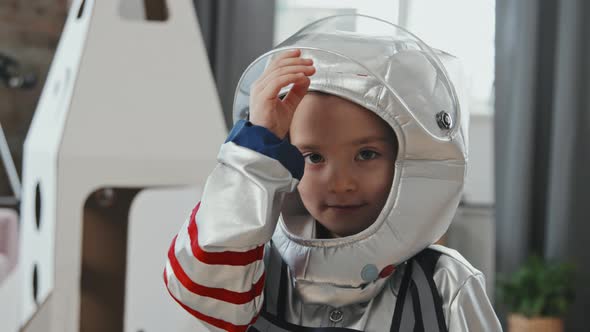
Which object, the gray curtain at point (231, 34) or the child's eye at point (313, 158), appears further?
the gray curtain at point (231, 34)

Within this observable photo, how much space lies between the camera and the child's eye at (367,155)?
0.94 metres

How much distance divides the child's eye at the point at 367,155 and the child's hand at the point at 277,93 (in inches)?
4.2

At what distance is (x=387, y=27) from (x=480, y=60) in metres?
2.27

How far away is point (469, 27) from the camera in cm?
319

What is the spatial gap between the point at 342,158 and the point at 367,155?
35 millimetres

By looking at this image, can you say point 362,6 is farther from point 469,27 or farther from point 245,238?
point 245,238

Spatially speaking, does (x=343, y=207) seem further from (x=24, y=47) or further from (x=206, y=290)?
(x=24, y=47)

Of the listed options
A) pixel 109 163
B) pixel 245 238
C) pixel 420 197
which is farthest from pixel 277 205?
pixel 109 163

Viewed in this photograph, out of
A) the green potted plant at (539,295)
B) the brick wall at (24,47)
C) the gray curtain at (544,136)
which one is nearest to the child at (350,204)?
the green potted plant at (539,295)

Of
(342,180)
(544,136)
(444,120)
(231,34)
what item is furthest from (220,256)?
(544,136)

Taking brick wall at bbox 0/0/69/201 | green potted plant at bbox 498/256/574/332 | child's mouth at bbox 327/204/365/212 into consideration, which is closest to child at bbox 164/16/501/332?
child's mouth at bbox 327/204/365/212

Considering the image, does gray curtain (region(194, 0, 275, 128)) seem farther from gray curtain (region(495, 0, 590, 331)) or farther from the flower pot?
the flower pot

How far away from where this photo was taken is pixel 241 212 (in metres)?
0.82

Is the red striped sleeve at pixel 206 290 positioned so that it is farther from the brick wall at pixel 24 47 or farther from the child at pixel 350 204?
the brick wall at pixel 24 47
